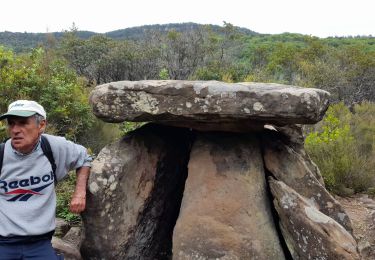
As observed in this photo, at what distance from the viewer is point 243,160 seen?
491 cm

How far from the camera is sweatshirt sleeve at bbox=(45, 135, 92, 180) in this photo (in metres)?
3.84

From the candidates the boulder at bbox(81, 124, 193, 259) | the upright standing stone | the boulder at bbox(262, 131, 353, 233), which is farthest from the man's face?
the boulder at bbox(262, 131, 353, 233)

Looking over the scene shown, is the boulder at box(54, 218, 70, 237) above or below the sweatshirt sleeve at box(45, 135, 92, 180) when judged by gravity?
below

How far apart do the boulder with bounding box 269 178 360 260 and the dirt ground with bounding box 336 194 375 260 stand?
570 millimetres

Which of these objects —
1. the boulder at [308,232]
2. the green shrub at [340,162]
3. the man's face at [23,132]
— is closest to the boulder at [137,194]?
the man's face at [23,132]

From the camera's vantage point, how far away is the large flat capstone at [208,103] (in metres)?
4.19

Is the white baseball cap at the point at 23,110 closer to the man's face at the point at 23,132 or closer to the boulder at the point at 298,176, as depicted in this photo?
the man's face at the point at 23,132

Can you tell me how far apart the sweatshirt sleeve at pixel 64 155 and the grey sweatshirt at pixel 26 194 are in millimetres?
109

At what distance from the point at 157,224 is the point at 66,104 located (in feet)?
16.2

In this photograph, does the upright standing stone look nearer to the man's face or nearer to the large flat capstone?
the large flat capstone

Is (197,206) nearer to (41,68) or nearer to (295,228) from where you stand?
(295,228)

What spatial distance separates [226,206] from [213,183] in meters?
0.29

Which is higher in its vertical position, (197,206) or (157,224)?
(197,206)

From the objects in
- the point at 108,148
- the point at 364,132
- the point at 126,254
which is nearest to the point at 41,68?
the point at 108,148
